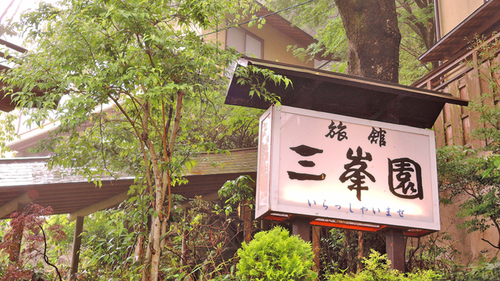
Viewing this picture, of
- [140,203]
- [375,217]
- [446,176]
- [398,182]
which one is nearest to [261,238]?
[375,217]

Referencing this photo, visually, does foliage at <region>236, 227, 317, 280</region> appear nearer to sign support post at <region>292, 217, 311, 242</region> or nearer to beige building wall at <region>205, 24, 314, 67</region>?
sign support post at <region>292, 217, 311, 242</region>

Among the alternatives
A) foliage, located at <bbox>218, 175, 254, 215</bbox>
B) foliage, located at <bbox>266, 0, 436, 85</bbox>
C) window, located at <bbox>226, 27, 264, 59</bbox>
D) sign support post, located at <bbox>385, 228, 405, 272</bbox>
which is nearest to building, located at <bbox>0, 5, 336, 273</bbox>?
foliage, located at <bbox>218, 175, 254, 215</bbox>

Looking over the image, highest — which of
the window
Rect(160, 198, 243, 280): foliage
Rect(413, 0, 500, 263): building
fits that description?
the window

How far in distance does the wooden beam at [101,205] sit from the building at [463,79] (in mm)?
7987

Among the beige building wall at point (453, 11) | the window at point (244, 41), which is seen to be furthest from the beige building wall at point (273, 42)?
the beige building wall at point (453, 11)

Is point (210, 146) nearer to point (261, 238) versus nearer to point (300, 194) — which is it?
point (300, 194)

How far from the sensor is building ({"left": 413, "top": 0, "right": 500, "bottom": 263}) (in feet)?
26.0

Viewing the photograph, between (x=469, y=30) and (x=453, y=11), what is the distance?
50.5 inches

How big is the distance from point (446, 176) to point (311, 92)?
323 cm

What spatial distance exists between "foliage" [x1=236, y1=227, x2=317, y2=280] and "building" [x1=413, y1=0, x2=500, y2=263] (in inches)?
Result: 158

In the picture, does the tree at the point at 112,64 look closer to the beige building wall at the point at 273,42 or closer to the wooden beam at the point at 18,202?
the wooden beam at the point at 18,202

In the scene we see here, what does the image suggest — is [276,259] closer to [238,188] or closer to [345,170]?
[345,170]

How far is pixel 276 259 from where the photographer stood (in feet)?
14.4

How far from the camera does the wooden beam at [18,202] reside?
8777mm
